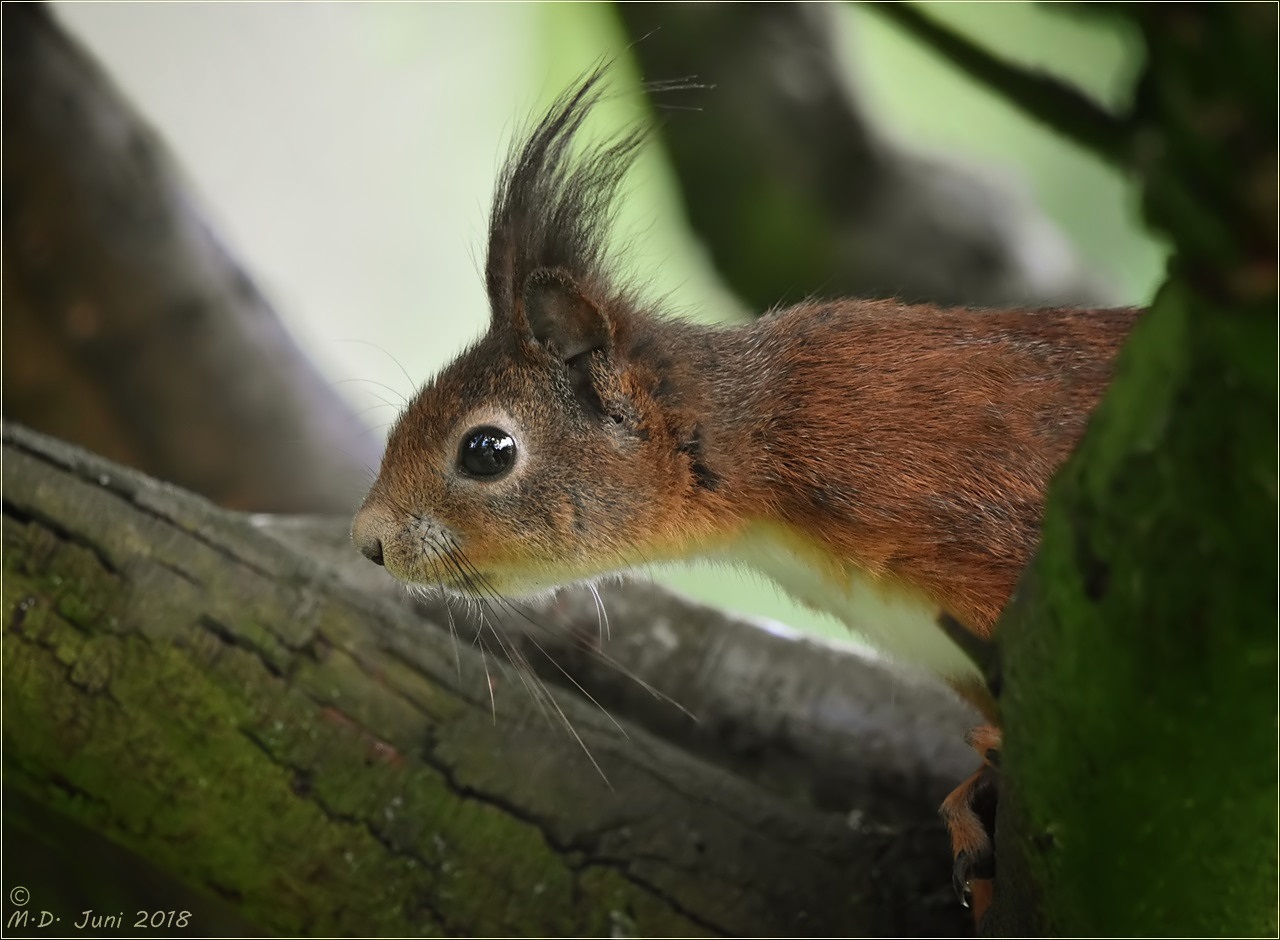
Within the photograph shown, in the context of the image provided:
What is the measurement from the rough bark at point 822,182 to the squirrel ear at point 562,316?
84cm

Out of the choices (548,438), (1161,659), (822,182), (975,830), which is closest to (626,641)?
(548,438)

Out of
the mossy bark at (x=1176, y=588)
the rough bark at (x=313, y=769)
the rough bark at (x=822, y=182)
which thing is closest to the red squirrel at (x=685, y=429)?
the rough bark at (x=313, y=769)

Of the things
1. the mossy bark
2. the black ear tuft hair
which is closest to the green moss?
the mossy bark

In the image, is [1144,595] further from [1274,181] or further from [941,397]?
[941,397]

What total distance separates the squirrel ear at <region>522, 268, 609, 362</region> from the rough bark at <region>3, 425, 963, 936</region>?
0.32 meters

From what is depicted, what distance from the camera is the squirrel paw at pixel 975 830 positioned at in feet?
3.00

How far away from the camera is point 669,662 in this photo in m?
1.47

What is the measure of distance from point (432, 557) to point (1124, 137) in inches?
31.2

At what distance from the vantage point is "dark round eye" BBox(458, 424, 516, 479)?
1.07 meters

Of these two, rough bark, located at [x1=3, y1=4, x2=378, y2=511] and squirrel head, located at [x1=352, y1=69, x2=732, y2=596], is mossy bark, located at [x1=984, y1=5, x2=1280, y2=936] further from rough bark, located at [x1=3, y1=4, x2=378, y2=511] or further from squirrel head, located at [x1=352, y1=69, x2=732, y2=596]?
rough bark, located at [x1=3, y1=4, x2=378, y2=511]

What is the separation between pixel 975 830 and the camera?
3.12 ft

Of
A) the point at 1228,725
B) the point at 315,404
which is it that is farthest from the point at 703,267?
the point at 1228,725

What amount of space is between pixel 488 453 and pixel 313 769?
33 cm

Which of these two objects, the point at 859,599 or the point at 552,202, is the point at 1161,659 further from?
the point at 552,202
